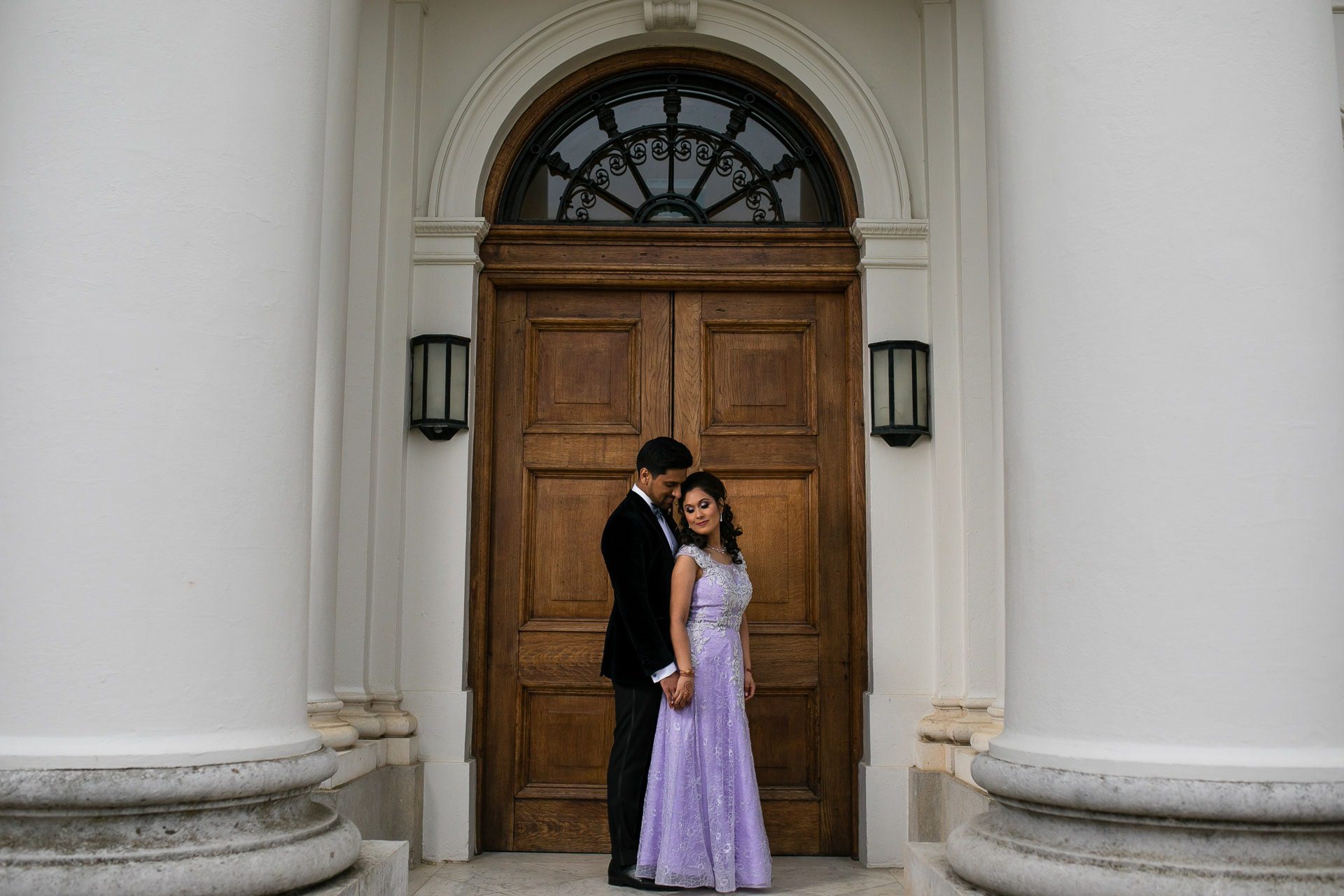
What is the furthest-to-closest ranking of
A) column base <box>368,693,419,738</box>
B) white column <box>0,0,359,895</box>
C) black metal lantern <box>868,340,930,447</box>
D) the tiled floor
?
black metal lantern <box>868,340,930,447</box>, column base <box>368,693,419,738</box>, the tiled floor, white column <box>0,0,359,895</box>

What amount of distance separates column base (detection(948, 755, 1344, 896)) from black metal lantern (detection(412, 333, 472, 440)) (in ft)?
11.8

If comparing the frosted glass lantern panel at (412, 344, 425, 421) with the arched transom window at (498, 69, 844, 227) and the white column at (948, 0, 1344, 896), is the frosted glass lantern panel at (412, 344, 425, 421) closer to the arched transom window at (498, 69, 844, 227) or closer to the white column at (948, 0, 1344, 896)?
the arched transom window at (498, 69, 844, 227)

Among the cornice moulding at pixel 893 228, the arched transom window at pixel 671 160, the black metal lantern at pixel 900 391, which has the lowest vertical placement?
the black metal lantern at pixel 900 391

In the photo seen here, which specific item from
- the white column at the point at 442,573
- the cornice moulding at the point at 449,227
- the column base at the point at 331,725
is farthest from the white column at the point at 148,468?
the cornice moulding at the point at 449,227

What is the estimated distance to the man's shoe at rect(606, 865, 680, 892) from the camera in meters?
5.25

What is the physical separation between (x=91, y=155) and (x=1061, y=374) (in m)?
2.42

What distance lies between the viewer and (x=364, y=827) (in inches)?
208

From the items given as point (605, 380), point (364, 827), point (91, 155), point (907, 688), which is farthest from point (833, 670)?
point (91, 155)

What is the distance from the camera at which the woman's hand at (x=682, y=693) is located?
5250mm

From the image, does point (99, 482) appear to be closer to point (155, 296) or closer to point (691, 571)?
point (155, 296)

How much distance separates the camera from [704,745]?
5285mm

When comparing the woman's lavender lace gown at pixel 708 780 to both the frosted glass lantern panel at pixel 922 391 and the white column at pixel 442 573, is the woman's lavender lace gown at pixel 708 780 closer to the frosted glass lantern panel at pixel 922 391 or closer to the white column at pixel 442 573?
the white column at pixel 442 573

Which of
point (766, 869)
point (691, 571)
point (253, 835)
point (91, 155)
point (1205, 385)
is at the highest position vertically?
point (91, 155)

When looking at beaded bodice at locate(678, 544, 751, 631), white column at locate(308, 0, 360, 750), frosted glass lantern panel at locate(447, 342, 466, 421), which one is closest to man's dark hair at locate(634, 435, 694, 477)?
beaded bodice at locate(678, 544, 751, 631)
